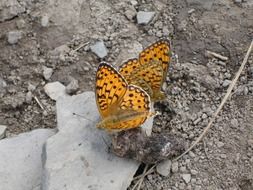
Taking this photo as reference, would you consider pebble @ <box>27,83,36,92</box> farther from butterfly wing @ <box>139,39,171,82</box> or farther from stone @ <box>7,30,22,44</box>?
butterfly wing @ <box>139,39,171,82</box>

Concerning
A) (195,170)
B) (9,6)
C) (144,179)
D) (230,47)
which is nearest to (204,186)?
(195,170)

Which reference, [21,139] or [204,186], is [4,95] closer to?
[21,139]

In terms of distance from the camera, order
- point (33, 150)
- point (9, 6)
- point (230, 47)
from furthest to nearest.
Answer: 1. point (9, 6)
2. point (230, 47)
3. point (33, 150)

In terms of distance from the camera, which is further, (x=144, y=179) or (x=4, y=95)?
(x=4, y=95)

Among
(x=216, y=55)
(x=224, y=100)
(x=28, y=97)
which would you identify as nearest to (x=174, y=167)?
(x=224, y=100)

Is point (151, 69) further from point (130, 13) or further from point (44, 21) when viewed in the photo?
point (44, 21)

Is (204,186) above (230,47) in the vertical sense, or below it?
below

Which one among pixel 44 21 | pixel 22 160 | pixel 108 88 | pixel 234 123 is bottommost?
pixel 22 160
